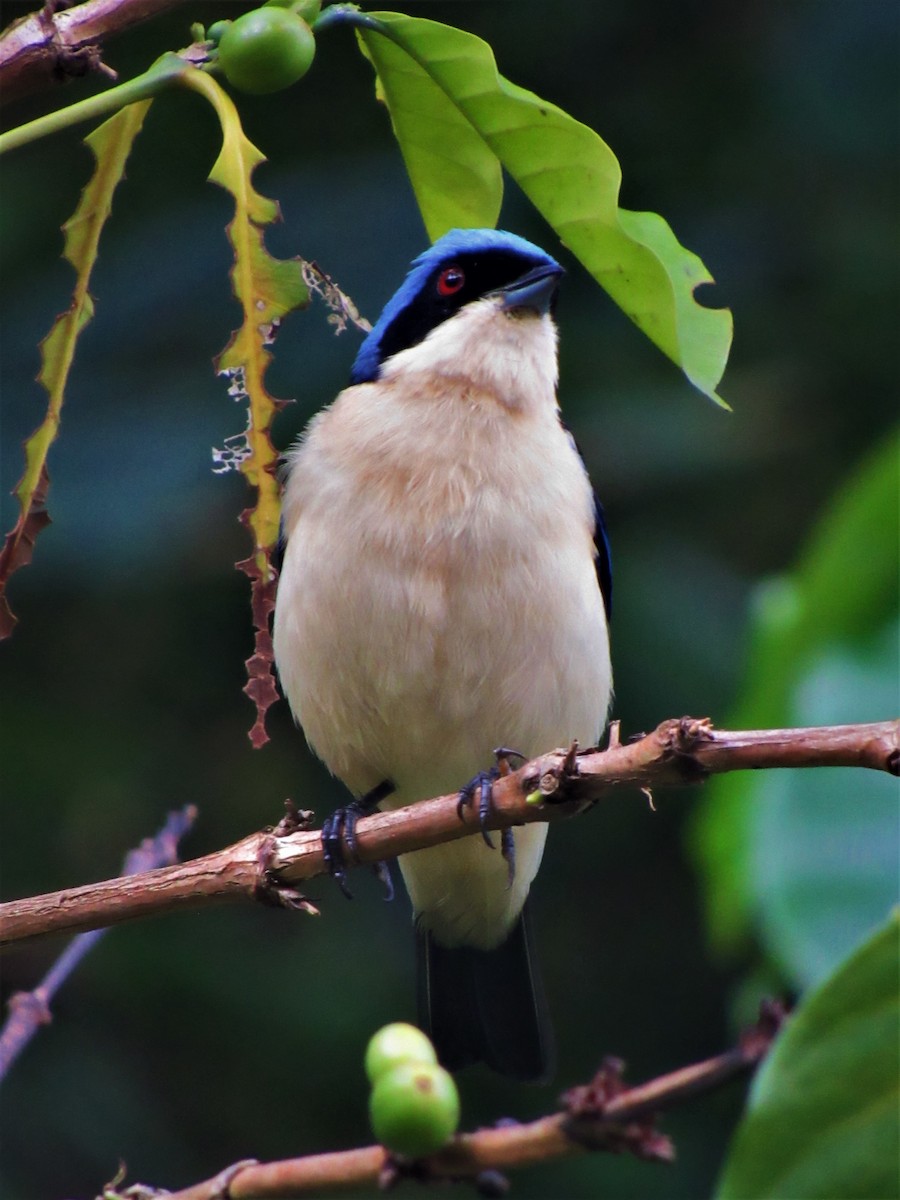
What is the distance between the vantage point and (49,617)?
6.62 m

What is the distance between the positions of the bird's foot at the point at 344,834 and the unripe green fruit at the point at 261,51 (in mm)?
1123

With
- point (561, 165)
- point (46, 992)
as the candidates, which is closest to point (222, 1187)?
point (46, 992)

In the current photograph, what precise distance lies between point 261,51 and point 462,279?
2.02m

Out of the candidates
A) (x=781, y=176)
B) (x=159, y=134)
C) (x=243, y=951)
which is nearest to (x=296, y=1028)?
(x=243, y=951)

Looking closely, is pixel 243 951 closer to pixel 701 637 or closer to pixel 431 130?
pixel 701 637

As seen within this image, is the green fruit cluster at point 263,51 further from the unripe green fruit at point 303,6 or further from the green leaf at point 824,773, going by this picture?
the green leaf at point 824,773

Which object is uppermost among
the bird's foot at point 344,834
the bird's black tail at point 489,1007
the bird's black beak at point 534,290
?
the bird's black beak at point 534,290

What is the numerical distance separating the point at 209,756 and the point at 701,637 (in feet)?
6.87

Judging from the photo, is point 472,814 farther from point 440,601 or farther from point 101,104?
point 440,601

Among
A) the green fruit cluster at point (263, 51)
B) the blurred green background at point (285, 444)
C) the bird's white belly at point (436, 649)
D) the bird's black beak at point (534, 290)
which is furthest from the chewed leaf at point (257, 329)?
the blurred green background at point (285, 444)

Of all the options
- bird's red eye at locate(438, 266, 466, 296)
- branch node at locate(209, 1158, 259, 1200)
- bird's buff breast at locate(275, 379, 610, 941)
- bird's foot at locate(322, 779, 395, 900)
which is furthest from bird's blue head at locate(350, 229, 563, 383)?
branch node at locate(209, 1158, 259, 1200)

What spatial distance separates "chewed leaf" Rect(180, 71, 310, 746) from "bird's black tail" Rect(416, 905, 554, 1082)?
A: 2290 millimetres

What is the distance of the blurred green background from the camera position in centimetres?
613

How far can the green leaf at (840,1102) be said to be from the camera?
1947mm
